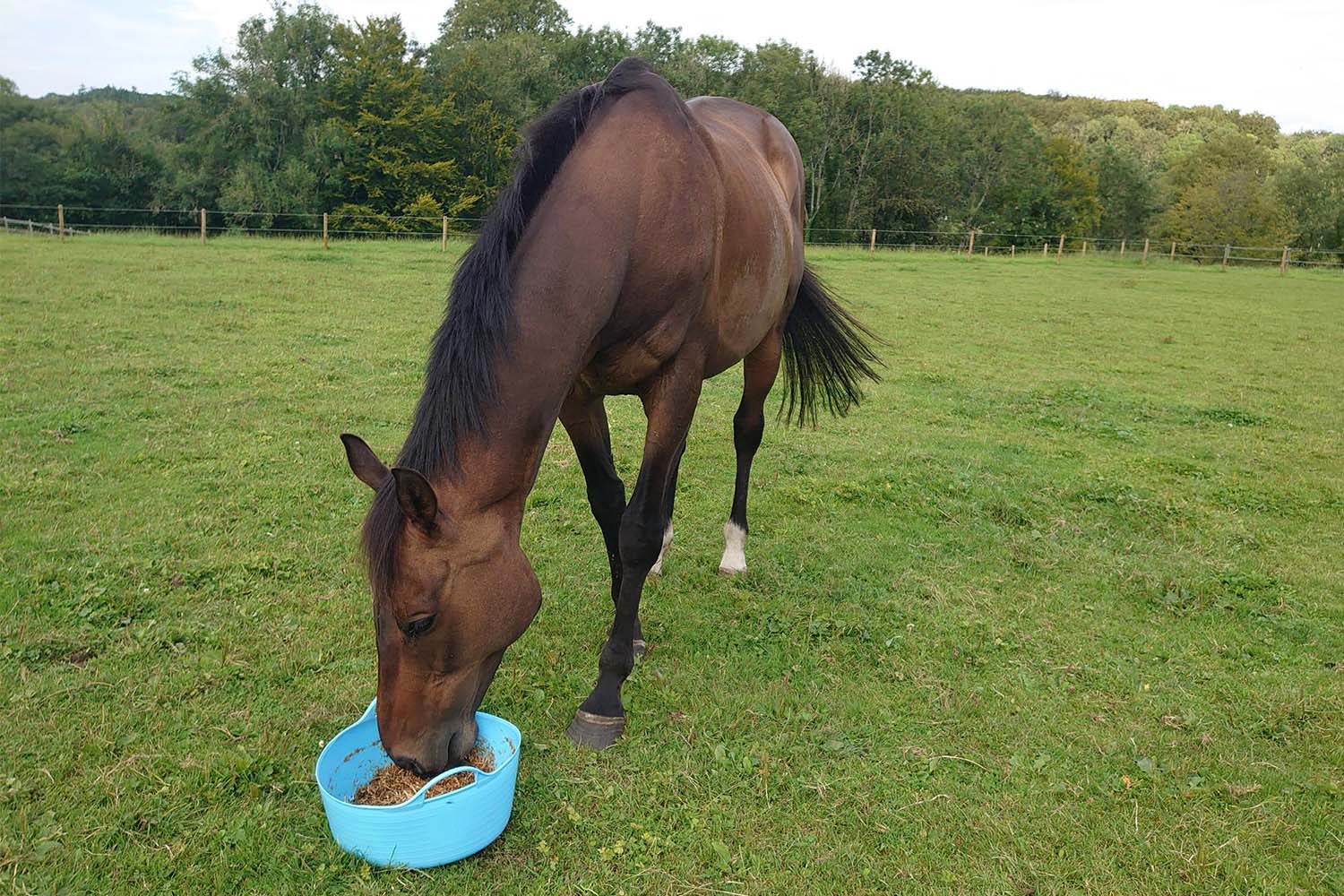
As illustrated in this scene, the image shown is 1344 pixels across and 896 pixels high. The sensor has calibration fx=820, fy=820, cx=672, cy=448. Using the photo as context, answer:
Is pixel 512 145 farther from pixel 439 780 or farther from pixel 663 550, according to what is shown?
pixel 439 780

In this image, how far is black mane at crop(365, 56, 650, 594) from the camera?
2.12 metres

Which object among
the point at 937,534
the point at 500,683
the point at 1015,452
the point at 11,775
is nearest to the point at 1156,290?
the point at 1015,452

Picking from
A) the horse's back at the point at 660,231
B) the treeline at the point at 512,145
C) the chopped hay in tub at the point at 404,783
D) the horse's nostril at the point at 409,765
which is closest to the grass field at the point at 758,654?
the chopped hay in tub at the point at 404,783

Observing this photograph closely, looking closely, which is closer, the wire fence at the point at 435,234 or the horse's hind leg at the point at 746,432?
the horse's hind leg at the point at 746,432

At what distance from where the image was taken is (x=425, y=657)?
7.22 ft

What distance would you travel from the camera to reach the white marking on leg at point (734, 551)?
428 centimetres

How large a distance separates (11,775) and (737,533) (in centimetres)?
305

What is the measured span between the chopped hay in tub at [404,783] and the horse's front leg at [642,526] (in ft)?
1.36

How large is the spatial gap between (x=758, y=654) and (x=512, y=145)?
28.8 m

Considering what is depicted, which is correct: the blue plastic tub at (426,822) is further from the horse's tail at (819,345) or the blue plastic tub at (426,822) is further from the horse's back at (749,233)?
the horse's tail at (819,345)

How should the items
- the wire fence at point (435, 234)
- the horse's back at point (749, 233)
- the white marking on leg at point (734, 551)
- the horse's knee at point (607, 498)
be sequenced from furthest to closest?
the wire fence at point (435, 234), the white marking on leg at point (734, 551), the horse's knee at point (607, 498), the horse's back at point (749, 233)

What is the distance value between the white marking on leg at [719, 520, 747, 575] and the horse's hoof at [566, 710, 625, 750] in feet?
4.92

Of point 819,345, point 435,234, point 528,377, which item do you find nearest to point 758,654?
point 528,377

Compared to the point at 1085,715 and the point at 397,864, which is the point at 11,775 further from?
the point at 1085,715
